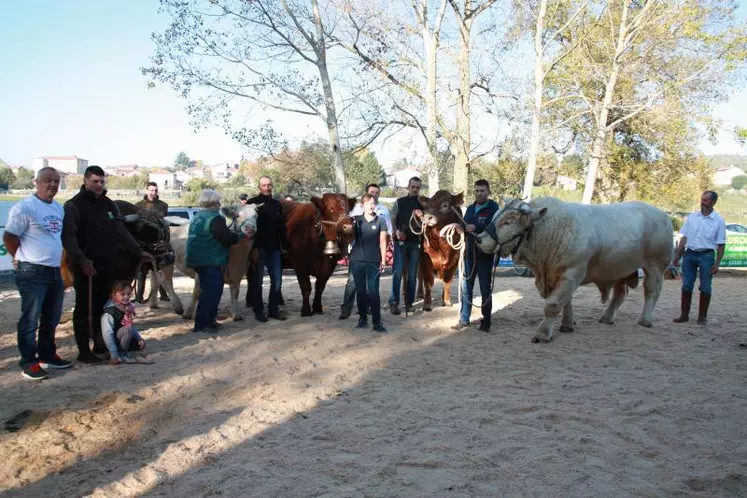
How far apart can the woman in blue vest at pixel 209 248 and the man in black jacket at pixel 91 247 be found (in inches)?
43.7

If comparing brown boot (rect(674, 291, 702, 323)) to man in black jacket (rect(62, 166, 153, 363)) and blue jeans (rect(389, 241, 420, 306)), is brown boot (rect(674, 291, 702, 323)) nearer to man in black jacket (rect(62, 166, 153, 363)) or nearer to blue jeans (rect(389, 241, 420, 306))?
blue jeans (rect(389, 241, 420, 306))

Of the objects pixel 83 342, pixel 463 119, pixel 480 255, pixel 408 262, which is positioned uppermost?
pixel 463 119

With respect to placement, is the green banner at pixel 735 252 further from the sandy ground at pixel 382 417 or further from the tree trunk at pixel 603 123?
the sandy ground at pixel 382 417

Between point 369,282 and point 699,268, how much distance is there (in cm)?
510

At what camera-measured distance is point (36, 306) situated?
5.76m

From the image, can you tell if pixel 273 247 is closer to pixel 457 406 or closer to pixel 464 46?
pixel 457 406

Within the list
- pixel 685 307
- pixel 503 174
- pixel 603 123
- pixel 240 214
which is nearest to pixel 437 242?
pixel 240 214

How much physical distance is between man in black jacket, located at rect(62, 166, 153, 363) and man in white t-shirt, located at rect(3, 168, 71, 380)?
0.27 meters

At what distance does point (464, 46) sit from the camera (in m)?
19.2

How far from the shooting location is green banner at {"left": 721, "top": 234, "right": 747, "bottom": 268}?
18.1m

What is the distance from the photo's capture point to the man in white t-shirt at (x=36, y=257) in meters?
5.67

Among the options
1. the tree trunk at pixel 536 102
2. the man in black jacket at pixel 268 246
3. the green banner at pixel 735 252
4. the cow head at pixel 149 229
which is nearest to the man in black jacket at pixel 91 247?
the cow head at pixel 149 229

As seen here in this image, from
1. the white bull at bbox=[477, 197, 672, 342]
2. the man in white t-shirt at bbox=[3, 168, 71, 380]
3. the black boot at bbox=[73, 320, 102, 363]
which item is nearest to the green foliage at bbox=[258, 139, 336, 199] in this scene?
the white bull at bbox=[477, 197, 672, 342]

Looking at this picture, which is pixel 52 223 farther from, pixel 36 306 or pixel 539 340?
pixel 539 340
